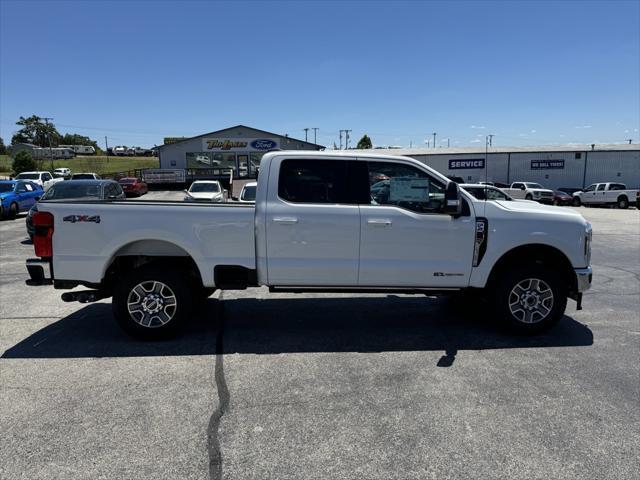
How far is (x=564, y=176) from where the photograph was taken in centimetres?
4319

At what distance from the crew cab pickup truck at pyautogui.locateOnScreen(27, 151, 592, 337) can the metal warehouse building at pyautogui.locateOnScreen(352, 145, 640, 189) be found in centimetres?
4214

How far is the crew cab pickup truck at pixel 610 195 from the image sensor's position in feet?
102

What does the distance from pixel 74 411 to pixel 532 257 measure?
4927mm

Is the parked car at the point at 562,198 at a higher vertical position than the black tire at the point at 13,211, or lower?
higher

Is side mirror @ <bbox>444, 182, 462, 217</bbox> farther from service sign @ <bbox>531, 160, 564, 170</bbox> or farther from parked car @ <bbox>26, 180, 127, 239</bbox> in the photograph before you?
service sign @ <bbox>531, 160, 564, 170</bbox>

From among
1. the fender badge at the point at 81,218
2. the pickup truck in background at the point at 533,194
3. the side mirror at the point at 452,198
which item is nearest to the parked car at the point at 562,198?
the pickup truck in background at the point at 533,194

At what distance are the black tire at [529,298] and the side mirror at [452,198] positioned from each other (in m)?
1.08

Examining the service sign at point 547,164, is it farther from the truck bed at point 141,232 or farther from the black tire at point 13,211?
the truck bed at point 141,232

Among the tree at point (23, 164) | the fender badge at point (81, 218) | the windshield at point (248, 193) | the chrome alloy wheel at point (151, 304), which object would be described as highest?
the tree at point (23, 164)

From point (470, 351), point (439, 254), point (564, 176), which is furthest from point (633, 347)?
point (564, 176)

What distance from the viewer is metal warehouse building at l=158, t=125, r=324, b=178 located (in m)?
47.6

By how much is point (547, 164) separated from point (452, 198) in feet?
145

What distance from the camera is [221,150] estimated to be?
4766cm

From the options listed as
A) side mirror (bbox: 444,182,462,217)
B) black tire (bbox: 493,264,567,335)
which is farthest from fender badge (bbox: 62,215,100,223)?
black tire (bbox: 493,264,567,335)
